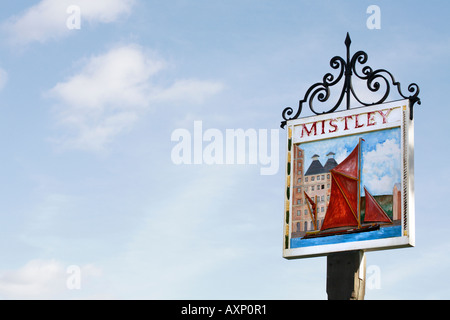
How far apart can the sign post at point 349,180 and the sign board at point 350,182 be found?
17 millimetres

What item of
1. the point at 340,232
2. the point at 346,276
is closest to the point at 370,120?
the point at 340,232

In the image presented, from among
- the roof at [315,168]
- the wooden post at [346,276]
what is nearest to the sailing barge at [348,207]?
the roof at [315,168]

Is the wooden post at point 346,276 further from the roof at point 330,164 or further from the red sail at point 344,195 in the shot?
the roof at point 330,164

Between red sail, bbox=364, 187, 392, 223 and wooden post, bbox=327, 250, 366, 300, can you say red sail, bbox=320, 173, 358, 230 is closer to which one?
red sail, bbox=364, 187, 392, 223

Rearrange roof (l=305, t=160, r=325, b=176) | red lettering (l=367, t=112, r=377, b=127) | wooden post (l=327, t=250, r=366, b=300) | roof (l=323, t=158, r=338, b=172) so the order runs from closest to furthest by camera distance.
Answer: wooden post (l=327, t=250, r=366, b=300), red lettering (l=367, t=112, r=377, b=127), roof (l=323, t=158, r=338, b=172), roof (l=305, t=160, r=325, b=176)

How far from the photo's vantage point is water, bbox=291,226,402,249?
15.2m

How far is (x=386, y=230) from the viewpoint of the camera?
15.3 metres

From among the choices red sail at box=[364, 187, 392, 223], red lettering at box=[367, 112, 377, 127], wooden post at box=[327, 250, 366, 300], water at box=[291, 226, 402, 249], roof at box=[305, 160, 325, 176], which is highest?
red lettering at box=[367, 112, 377, 127]

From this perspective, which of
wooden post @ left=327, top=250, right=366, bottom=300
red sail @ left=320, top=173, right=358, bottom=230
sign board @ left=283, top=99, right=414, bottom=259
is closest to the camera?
wooden post @ left=327, top=250, right=366, bottom=300

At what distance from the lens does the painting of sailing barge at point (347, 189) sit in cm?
1547

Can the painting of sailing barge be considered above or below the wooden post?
above

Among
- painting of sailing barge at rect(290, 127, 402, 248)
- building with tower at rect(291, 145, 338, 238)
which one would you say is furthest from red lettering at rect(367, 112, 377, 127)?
building with tower at rect(291, 145, 338, 238)
